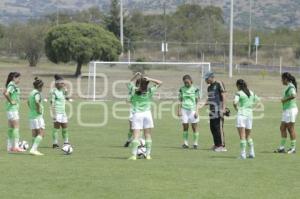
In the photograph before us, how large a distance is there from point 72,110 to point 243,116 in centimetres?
2010

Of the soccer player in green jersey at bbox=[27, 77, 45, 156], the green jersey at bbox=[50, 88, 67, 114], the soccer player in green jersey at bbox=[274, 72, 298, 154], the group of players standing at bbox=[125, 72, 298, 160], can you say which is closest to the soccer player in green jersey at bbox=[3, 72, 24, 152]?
the soccer player in green jersey at bbox=[27, 77, 45, 156]

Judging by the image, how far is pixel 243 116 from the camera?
18.1 meters

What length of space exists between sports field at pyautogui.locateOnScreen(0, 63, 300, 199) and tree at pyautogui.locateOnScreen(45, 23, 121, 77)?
125 feet

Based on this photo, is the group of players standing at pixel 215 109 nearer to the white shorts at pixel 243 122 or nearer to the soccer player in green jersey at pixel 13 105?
the white shorts at pixel 243 122

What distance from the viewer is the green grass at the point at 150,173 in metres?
13.0

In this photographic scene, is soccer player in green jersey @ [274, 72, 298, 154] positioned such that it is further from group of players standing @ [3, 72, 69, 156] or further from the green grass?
group of players standing @ [3, 72, 69, 156]

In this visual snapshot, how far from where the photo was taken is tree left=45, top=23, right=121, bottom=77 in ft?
202

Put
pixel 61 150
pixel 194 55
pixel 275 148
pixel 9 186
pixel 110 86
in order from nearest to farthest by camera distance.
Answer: pixel 9 186 → pixel 61 150 → pixel 275 148 → pixel 110 86 → pixel 194 55

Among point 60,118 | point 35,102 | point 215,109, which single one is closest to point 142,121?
point 35,102

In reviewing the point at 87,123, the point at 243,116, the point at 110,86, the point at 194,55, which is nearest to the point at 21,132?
the point at 87,123

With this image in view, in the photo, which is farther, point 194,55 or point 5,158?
point 194,55

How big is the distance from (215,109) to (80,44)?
136 ft

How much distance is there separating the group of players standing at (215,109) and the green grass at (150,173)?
47 centimetres

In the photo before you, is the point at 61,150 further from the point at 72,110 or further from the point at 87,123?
the point at 72,110
